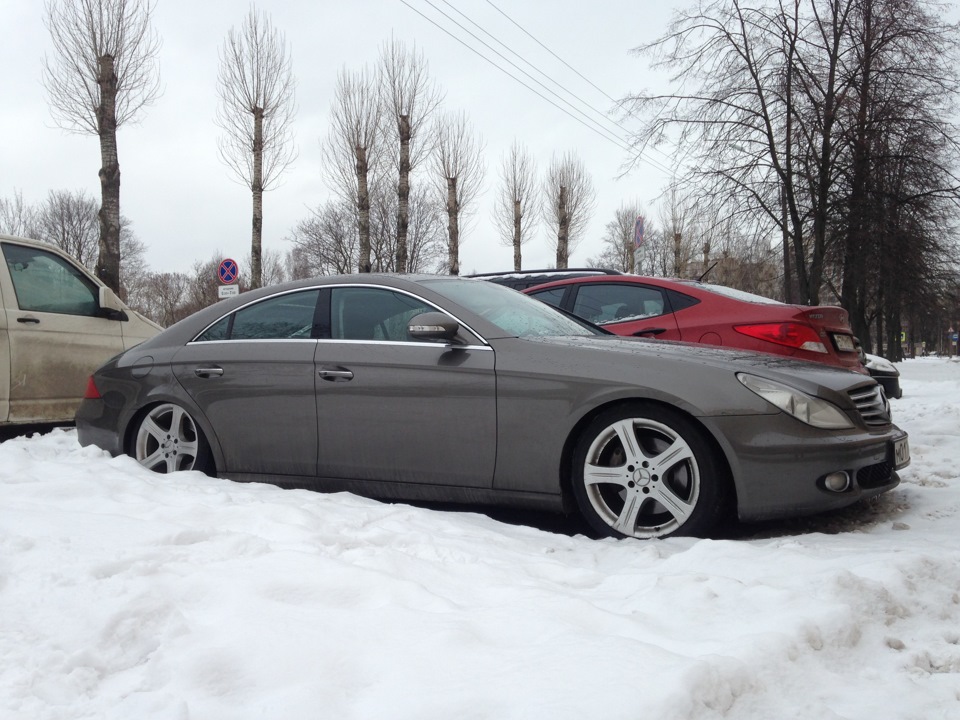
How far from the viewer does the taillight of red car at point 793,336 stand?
5.62m

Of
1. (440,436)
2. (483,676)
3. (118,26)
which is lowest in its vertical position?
(483,676)

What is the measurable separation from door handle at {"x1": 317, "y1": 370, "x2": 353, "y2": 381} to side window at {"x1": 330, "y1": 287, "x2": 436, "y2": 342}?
0.22 meters

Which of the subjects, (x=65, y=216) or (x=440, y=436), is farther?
(x=65, y=216)

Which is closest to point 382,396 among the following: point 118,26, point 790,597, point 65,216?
point 790,597

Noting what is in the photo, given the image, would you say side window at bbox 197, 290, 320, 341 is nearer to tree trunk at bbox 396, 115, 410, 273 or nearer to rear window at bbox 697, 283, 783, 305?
rear window at bbox 697, 283, 783, 305

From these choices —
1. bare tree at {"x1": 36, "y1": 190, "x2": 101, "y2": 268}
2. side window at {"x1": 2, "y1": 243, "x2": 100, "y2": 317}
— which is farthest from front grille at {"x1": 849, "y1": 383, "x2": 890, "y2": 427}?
bare tree at {"x1": 36, "y1": 190, "x2": 101, "y2": 268}

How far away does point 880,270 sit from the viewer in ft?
55.3

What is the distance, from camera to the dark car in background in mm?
5672

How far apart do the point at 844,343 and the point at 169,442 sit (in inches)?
176

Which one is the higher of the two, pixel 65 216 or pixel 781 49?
pixel 65 216

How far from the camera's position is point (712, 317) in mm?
6012

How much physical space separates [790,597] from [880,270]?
52.8ft

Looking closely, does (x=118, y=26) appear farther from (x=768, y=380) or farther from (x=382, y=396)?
(x=768, y=380)

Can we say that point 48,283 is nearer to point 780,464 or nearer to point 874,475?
point 780,464
